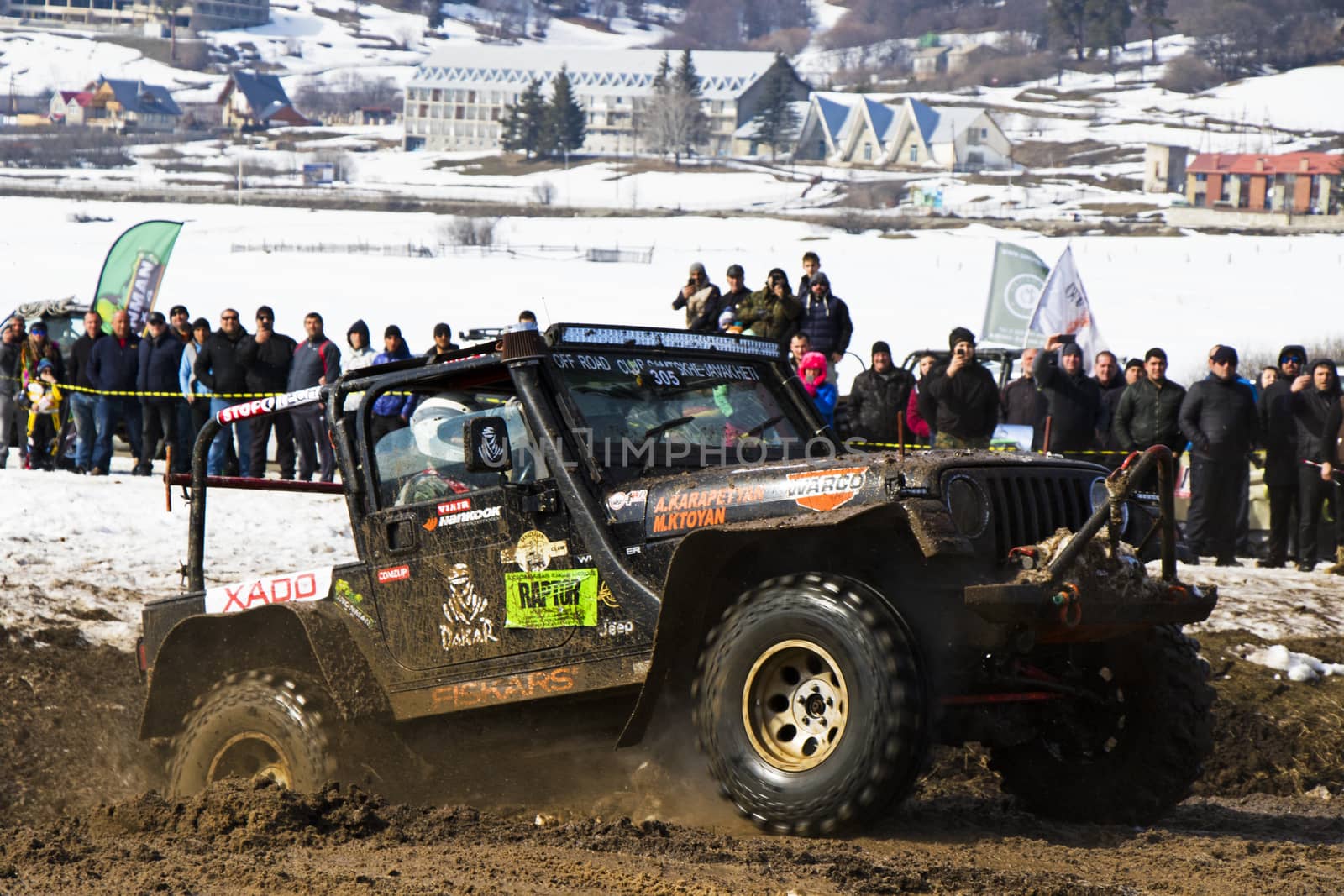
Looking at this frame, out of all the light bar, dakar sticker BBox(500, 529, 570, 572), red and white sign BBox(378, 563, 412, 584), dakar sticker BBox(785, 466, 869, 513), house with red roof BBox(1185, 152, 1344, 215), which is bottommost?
red and white sign BBox(378, 563, 412, 584)

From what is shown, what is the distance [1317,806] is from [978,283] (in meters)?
44.3

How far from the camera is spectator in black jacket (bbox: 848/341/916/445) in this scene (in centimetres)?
1343

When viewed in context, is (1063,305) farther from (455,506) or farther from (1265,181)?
(1265,181)

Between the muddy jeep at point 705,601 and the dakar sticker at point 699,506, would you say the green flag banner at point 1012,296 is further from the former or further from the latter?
the dakar sticker at point 699,506

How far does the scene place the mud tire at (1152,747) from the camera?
633cm

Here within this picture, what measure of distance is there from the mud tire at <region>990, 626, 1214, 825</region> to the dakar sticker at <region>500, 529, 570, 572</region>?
1.94 metres

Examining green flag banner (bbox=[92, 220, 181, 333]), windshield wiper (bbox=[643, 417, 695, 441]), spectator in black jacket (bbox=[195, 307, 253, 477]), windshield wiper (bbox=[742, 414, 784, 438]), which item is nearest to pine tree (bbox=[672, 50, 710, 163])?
green flag banner (bbox=[92, 220, 181, 333])

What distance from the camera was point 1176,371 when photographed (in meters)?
30.9

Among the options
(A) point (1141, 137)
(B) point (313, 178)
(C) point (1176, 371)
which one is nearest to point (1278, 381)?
(C) point (1176, 371)

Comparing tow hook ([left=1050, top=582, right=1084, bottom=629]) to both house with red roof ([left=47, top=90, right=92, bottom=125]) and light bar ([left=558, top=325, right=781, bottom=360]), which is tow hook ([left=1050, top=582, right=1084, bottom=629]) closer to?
light bar ([left=558, top=325, right=781, bottom=360])

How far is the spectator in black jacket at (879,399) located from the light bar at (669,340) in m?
6.21

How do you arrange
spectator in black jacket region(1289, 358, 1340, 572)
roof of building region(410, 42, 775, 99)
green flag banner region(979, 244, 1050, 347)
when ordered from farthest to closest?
roof of building region(410, 42, 775, 99), green flag banner region(979, 244, 1050, 347), spectator in black jacket region(1289, 358, 1340, 572)

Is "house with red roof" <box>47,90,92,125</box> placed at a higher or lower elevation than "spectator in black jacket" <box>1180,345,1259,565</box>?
higher

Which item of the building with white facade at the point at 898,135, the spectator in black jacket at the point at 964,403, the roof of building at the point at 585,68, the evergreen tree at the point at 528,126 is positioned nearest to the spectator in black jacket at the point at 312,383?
the spectator in black jacket at the point at 964,403
